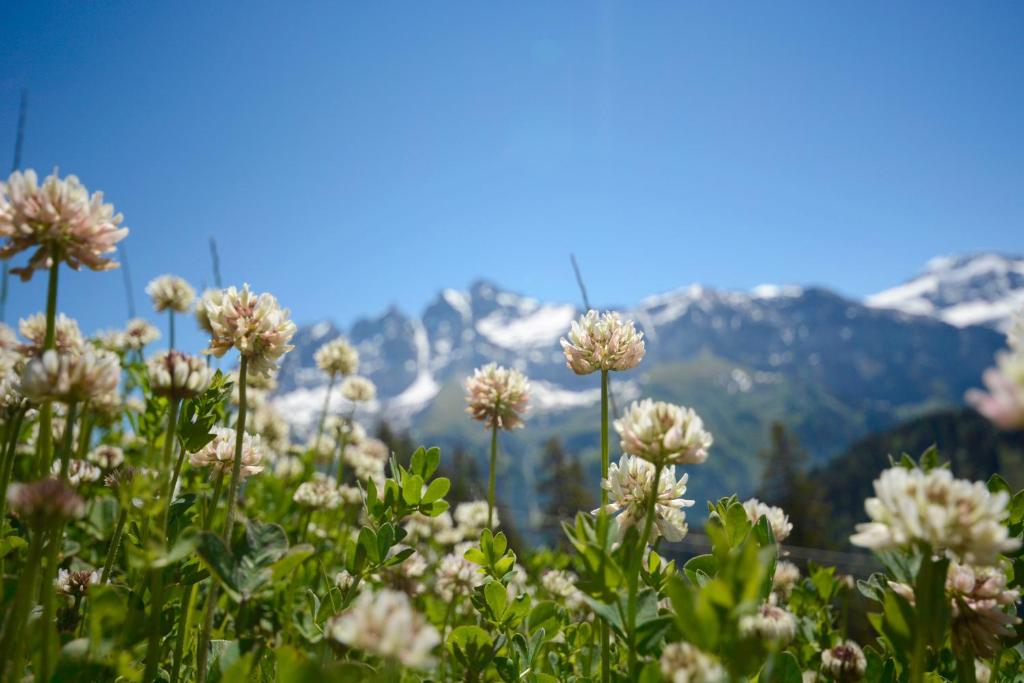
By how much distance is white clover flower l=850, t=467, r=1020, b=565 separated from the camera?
49.0 inches

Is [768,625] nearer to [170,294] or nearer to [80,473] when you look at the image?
[80,473]

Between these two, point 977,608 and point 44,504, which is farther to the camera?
point 977,608

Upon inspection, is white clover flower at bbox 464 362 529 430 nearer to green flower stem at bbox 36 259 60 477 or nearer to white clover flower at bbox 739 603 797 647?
white clover flower at bbox 739 603 797 647

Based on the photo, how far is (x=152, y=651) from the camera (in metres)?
1.58

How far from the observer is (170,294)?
5.30 m

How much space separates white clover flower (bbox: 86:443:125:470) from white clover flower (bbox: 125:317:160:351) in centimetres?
182

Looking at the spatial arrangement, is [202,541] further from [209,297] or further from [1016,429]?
[1016,429]

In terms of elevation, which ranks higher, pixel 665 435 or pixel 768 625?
pixel 665 435

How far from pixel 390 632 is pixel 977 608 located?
4.54ft

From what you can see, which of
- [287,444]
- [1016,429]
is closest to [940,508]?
[1016,429]

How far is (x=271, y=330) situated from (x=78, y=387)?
523 mm

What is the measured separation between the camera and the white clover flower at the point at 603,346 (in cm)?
244

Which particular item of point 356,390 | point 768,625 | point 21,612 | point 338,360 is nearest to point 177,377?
point 21,612

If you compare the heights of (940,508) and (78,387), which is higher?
(78,387)
